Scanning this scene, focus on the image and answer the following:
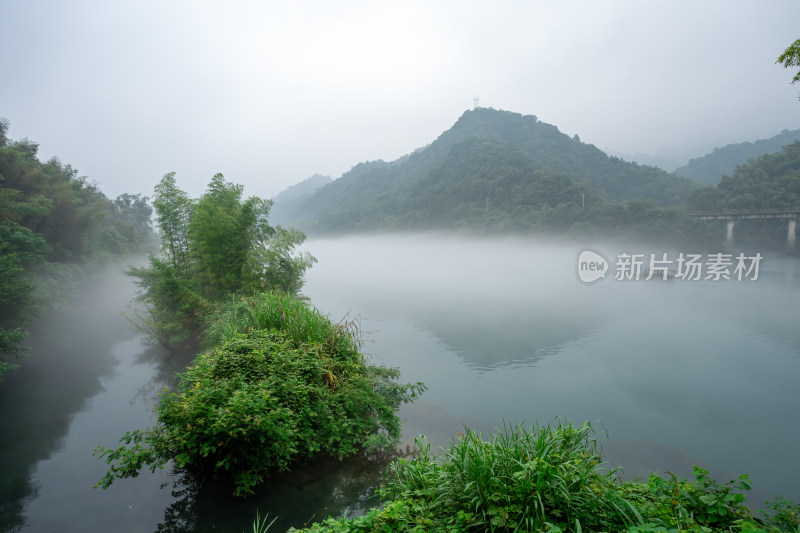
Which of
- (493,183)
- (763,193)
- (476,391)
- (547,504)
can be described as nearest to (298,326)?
(547,504)

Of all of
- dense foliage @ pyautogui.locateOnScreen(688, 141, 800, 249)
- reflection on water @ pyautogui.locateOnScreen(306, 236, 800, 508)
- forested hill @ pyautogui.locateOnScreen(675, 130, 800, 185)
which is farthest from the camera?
forested hill @ pyautogui.locateOnScreen(675, 130, 800, 185)

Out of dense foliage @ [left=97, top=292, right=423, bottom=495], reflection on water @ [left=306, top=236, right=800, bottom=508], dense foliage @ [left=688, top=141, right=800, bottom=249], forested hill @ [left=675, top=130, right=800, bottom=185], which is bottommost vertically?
reflection on water @ [left=306, top=236, right=800, bottom=508]

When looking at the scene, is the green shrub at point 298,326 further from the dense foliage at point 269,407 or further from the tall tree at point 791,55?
the tall tree at point 791,55

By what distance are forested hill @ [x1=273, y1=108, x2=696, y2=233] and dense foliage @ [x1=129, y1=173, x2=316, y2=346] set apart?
39139mm

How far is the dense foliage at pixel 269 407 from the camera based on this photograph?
3.33m

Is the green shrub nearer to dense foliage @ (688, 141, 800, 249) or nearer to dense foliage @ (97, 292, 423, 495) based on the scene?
dense foliage @ (97, 292, 423, 495)

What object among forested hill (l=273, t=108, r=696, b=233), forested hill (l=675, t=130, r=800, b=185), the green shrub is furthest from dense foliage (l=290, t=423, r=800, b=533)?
forested hill (l=675, t=130, r=800, b=185)

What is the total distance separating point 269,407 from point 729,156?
82.2 m

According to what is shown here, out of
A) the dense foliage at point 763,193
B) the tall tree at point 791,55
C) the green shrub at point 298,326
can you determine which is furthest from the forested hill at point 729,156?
the green shrub at point 298,326

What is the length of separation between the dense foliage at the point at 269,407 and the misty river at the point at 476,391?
496 millimetres

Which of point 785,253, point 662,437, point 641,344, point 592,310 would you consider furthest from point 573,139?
point 662,437

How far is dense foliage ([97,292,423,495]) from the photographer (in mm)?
3334

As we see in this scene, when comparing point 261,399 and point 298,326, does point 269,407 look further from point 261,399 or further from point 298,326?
point 298,326

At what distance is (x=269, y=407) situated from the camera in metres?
3.62
